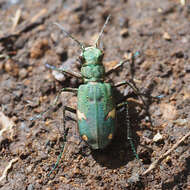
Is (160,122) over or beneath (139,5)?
beneath


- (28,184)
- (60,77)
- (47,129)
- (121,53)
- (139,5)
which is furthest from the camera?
(139,5)

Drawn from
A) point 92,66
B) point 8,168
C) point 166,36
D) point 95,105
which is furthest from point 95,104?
point 166,36

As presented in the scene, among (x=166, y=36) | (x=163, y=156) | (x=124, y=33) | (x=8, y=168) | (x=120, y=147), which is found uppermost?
(x=124, y=33)

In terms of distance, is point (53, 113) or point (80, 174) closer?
point (80, 174)

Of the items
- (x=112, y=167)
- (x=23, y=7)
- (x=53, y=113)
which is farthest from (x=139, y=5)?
(x=112, y=167)

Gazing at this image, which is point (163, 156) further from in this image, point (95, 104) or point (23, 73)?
point (23, 73)

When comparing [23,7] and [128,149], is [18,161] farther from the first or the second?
[23,7]

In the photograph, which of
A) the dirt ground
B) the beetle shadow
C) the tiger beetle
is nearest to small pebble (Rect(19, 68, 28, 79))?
the dirt ground
